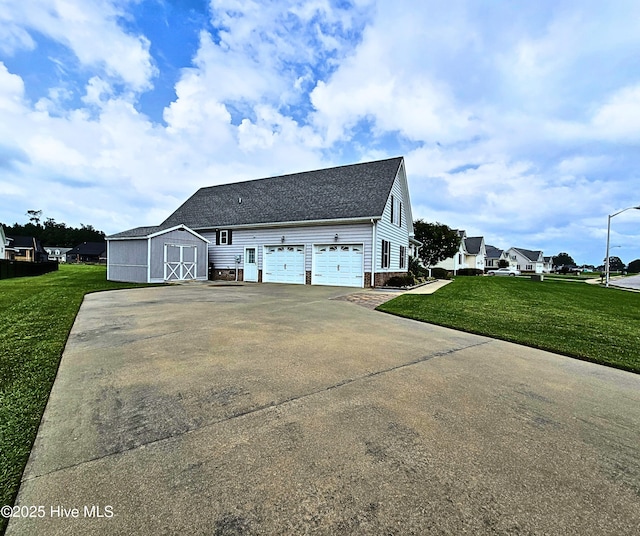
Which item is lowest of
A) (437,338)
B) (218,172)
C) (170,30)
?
(437,338)

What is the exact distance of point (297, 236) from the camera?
17703mm

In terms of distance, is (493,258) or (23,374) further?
(493,258)

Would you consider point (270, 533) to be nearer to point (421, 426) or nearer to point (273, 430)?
point (273, 430)

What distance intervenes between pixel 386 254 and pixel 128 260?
47.4 ft

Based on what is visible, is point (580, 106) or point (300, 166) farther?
point (300, 166)

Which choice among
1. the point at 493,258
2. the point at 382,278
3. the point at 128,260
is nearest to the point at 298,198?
the point at 382,278

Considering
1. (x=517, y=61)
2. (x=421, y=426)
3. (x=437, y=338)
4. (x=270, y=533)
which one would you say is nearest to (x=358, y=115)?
(x=517, y=61)

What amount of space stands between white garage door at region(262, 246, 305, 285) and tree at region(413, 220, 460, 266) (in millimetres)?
17212

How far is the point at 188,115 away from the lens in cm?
1582

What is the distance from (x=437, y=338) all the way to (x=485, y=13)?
34.5ft

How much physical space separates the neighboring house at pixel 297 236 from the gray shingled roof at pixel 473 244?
28920mm

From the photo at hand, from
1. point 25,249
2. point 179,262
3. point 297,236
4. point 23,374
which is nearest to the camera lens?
point 23,374

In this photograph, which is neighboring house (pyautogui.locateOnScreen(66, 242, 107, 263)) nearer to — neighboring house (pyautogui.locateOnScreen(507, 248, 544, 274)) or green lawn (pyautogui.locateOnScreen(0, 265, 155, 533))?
green lawn (pyautogui.locateOnScreen(0, 265, 155, 533))

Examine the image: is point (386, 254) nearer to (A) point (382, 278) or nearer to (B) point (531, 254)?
(A) point (382, 278)
